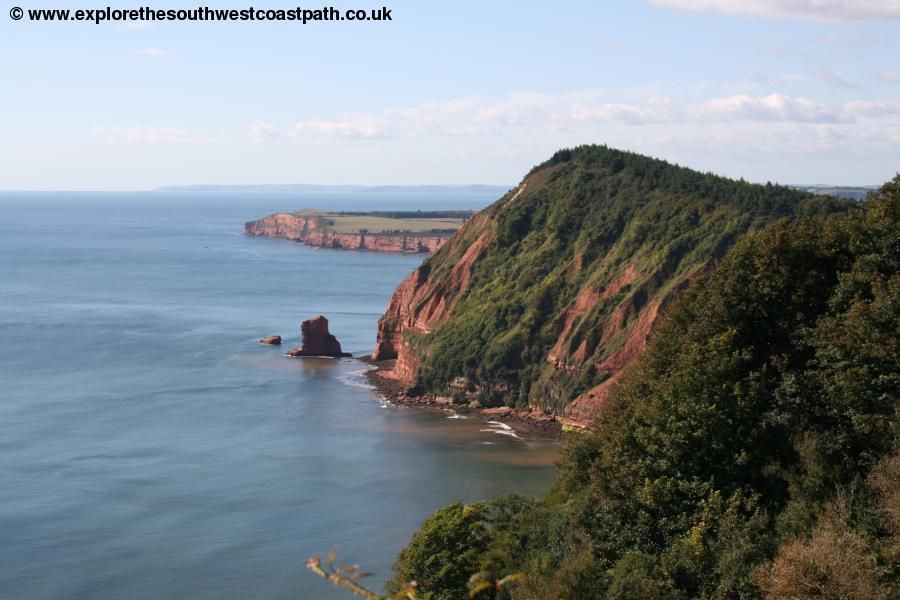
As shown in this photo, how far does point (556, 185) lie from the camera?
9756 centimetres

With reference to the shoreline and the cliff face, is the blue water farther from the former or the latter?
the cliff face

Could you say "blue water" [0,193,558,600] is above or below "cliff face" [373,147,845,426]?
below

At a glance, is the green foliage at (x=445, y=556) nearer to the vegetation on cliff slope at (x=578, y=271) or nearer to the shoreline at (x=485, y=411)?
the shoreline at (x=485, y=411)

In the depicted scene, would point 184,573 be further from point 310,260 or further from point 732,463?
point 310,260

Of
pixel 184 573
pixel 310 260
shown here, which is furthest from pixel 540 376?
pixel 310 260

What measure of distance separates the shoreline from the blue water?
5.78ft

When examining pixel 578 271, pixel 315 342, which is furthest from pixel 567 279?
pixel 315 342

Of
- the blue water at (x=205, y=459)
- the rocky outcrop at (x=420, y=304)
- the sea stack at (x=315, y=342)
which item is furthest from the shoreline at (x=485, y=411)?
the sea stack at (x=315, y=342)

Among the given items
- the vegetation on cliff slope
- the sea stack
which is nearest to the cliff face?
the vegetation on cliff slope

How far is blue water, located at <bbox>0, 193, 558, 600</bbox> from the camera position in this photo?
147 feet

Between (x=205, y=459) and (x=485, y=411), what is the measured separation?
2262cm

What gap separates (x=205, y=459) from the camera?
6100 centimetres

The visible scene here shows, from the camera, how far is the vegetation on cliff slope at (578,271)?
246 ft

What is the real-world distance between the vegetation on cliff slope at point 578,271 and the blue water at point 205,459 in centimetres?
620
